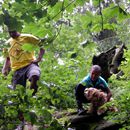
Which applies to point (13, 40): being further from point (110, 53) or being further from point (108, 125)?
point (110, 53)

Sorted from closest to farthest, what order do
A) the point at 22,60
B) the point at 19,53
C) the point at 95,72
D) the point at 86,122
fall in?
the point at 19,53 < the point at 22,60 < the point at 86,122 < the point at 95,72

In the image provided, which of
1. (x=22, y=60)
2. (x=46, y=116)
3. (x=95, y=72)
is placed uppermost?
(x=22, y=60)

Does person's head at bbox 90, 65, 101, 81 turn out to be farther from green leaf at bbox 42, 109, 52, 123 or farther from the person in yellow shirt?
green leaf at bbox 42, 109, 52, 123

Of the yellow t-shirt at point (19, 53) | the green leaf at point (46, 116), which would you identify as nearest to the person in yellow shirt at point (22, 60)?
the yellow t-shirt at point (19, 53)

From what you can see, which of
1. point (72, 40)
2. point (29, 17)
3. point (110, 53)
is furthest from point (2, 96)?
point (72, 40)

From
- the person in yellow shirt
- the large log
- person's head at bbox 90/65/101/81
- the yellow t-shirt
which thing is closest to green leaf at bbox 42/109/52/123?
the person in yellow shirt

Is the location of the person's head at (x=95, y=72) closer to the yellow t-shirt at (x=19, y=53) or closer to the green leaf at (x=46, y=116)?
the yellow t-shirt at (x=19, y=53)

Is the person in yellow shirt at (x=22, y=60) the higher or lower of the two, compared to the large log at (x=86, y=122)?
higher

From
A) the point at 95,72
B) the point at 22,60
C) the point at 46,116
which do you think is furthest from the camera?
the point at 95,72

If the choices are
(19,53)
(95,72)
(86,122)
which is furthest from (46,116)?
(95,72)

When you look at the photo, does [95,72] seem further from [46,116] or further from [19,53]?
[46,116]

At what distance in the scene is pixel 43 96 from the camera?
331 centimetres

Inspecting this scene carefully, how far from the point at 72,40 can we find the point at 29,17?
1628 centimetres

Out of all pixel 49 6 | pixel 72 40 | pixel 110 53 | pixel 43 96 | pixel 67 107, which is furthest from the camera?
pixel 72 40
